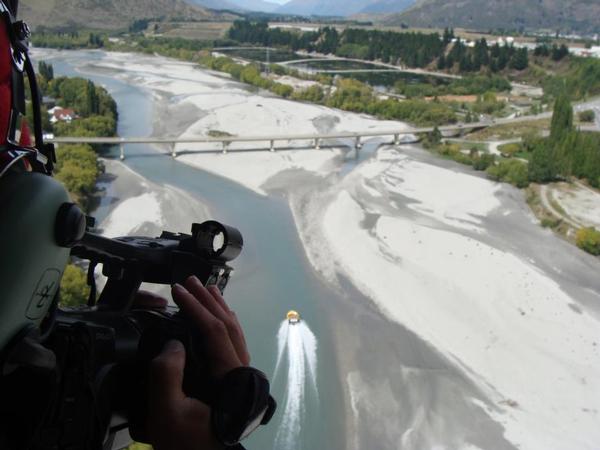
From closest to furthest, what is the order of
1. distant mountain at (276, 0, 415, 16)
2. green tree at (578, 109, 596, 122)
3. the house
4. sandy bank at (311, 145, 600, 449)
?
sandy bank at (311, 145, 600, 449)
the house
green tree at (578, 109, 596, 122)
distant mountain at (276, 0, 415, 16)

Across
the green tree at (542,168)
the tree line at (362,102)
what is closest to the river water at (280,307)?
the green tree at (542,168)

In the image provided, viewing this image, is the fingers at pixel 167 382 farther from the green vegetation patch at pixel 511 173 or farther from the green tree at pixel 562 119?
the green tree at pixel 562 119

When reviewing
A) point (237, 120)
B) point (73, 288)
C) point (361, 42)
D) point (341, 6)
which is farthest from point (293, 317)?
point (341, 6)

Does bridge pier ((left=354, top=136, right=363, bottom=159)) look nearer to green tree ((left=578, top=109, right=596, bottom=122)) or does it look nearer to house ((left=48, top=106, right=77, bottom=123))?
house ((left=48, top=106, right=77, bottom=123))

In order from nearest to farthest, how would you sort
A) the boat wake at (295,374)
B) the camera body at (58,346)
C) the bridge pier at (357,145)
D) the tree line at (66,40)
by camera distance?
the camera body at (58,346) → the boat wake at (295,374) → the bridge pier at (357,145) → the tree line at (66,40)

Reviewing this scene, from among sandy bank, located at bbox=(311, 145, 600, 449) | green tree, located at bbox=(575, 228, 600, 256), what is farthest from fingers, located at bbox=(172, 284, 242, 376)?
green tree, located at bbox=(575, 228, 600, 256)

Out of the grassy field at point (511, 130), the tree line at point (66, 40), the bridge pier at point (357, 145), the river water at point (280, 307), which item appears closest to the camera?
the river water at point (280, 307)
